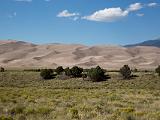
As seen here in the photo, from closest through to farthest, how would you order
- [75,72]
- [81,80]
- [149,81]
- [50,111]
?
[50,111], [149,81], [81,80], [75,72]

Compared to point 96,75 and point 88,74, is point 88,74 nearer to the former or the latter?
point 88,74

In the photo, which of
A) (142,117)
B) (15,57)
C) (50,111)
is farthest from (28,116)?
(15,57)

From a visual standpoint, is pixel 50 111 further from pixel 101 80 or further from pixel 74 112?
pixel 101 80

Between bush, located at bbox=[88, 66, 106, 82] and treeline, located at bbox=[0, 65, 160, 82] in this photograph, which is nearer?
bush, located at bbox=[88, 66, 106, 82]

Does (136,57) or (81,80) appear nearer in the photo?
(81,80)

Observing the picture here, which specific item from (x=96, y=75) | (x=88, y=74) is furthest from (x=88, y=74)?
(x=96, y=75)

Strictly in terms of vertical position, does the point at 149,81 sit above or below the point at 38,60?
below

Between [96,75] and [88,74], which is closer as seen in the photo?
[96,75]

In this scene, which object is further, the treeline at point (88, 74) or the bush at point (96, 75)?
the treeline at point (88, 74)

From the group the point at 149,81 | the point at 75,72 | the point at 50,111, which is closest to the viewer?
the point at 50,111

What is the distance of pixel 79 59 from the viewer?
7480 inches

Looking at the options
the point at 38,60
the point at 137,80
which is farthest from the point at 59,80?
the point at 38,60

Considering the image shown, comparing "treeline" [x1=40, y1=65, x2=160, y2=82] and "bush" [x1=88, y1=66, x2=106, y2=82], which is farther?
"treeline" [x1=40, y1=65, x2=160, y2=82]

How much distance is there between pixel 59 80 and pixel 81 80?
15.1 ft
